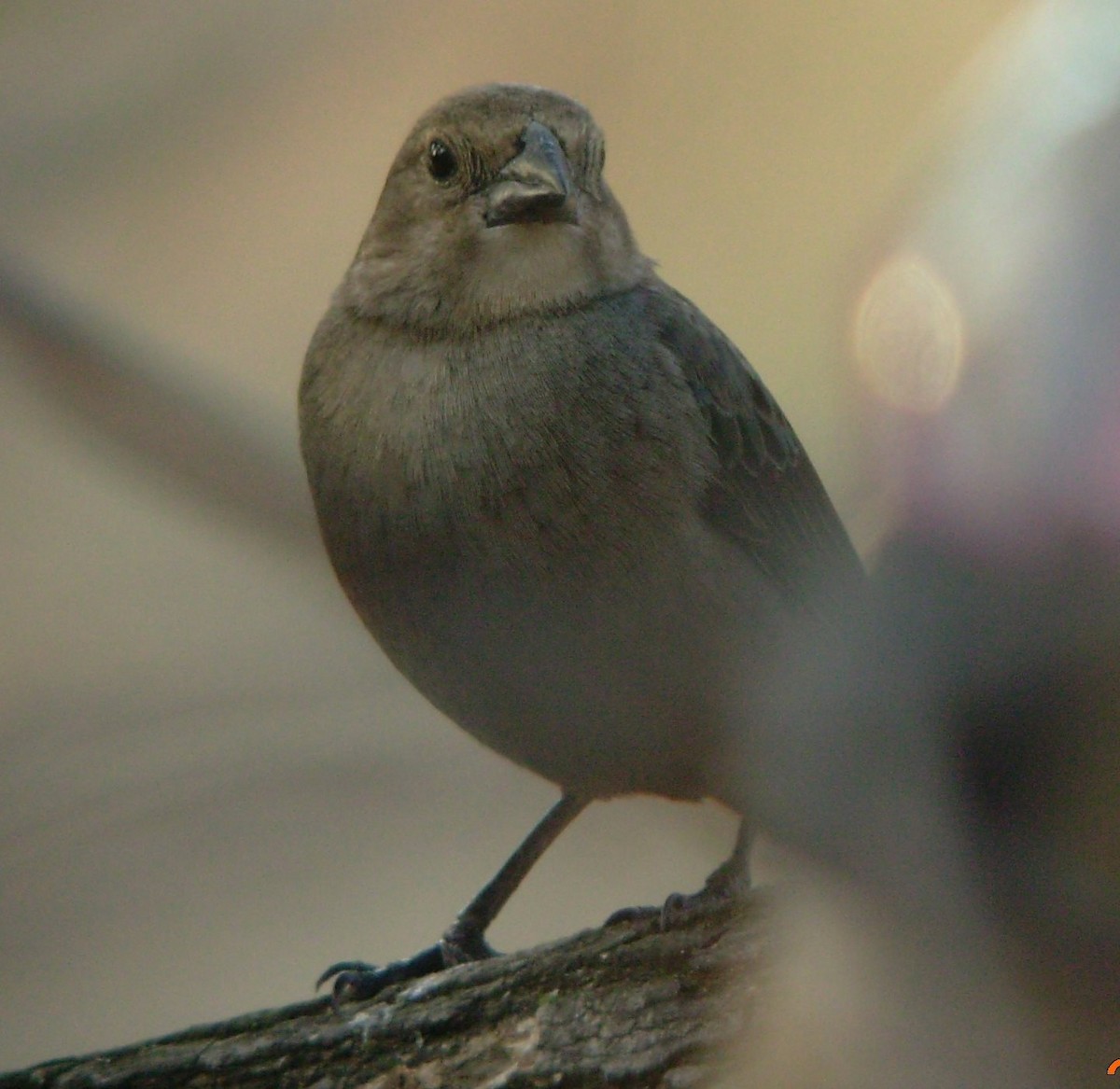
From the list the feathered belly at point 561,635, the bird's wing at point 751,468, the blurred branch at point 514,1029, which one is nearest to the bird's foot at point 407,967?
the blurred branch at point 514,1029

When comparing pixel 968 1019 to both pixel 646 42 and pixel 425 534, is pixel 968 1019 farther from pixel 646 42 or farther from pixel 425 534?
pixel 646 42

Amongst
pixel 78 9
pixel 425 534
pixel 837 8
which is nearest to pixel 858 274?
pixel 837 8

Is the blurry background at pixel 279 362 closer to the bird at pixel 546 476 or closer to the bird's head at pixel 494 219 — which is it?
the bird at pixel 546 476

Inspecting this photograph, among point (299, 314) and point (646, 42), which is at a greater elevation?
point (646, 42)

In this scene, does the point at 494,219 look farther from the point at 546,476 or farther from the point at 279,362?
the point at 279,362

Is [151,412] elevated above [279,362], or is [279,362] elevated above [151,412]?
[279,362]

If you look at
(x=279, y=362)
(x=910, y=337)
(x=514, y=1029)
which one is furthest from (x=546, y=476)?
(x=279, y=362)
